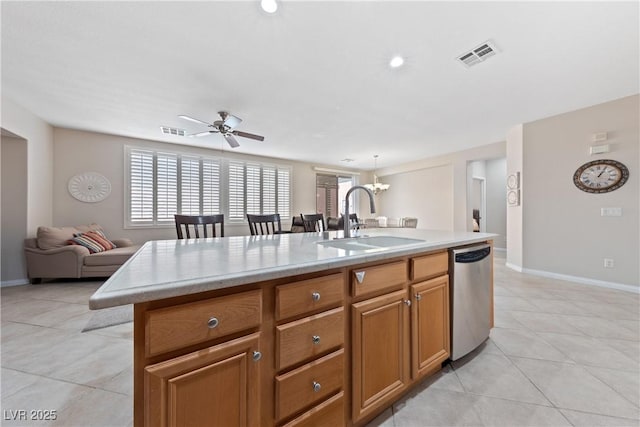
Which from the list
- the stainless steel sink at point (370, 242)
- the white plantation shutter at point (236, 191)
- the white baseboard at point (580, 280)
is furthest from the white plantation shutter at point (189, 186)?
the white baseboard at point (580, 280)

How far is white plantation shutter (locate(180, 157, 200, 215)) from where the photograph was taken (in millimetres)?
5410

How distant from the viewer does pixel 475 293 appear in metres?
1.74

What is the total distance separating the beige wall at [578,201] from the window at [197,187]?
540cm

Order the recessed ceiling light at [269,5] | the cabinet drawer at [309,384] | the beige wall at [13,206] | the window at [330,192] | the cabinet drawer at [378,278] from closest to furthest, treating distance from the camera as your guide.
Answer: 1. the cabinet drawer at [309,384]
2. the cabinet drawer at [378,278]
3. the recessed ceiling light at [269,5]
4. the beige wall at [13,206]
5. the window at [330,192]

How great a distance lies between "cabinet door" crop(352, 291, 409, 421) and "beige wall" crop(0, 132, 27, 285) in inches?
202

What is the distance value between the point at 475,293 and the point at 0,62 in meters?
4.78

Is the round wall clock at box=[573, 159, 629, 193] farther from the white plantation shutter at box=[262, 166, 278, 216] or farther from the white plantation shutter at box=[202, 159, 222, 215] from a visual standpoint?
the white plantation shutter at box=[202, 159, 222, 215]

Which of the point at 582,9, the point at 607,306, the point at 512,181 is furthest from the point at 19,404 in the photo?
the point at 512,181

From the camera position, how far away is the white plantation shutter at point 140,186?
487cm

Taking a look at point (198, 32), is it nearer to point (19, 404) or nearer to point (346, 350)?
point (346, 350)

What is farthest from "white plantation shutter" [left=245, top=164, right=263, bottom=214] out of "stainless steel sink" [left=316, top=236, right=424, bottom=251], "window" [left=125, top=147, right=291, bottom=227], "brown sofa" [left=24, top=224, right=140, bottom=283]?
"stainless steel sink" [left=316, top=236, right=424, bottom=251]

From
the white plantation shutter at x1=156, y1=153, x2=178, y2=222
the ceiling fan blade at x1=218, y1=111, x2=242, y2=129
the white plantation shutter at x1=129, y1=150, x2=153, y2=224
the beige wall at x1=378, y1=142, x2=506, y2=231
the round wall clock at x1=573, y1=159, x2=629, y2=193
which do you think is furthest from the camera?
the beige wall at x1=378, y1=142, x2=506, y2=231

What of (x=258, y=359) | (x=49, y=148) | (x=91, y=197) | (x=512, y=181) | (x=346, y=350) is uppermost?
(x=49, y=148)

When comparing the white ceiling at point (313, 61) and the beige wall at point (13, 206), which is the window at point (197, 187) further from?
the beige wall at point (13, 206)
